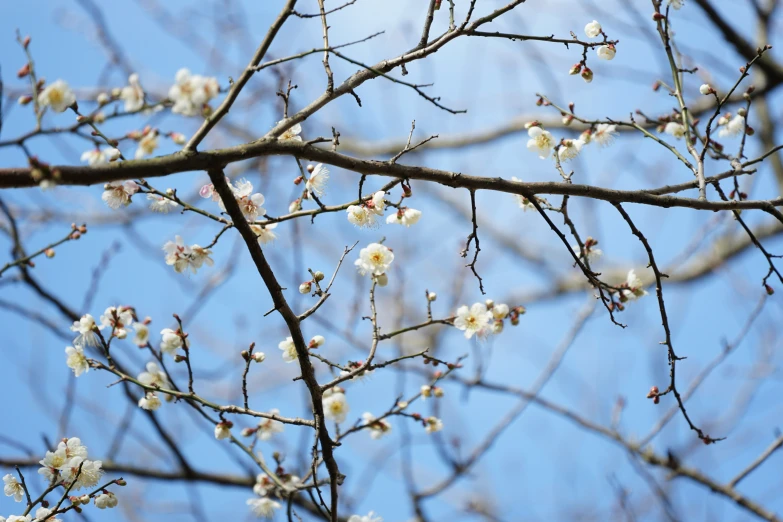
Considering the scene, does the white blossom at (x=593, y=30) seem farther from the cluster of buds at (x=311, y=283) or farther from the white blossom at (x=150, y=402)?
the white blossom at (x=150, y=402)

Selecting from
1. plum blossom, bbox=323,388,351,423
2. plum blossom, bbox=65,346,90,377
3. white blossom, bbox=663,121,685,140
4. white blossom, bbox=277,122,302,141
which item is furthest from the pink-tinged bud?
plum blossom, bbox=65,346,90,377

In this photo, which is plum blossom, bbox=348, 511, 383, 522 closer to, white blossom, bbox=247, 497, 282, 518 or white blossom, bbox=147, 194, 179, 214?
white blossom, bbox=247, 497, 282, 518

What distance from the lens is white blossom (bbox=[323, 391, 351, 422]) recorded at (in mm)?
2379

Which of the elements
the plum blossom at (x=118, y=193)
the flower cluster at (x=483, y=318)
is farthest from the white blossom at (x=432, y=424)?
the plum blossom at (x=118, y=193)

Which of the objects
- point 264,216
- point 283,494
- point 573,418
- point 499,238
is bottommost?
point 283,494

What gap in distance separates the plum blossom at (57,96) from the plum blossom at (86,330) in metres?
0.77

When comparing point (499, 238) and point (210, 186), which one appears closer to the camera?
point (210, 186)

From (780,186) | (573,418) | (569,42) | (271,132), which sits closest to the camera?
(271,132)

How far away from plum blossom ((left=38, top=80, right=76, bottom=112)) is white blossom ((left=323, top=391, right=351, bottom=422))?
1362 mm

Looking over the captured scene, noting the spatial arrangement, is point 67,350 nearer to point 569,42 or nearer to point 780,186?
point 569,42

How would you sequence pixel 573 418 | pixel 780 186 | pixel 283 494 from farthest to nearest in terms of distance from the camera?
pixel 780 186 < pixel 573 418 < pixel 283 494

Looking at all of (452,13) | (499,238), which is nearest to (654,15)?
(452,13)

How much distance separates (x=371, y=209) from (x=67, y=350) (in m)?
1.08

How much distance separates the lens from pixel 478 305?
230 centimetres
